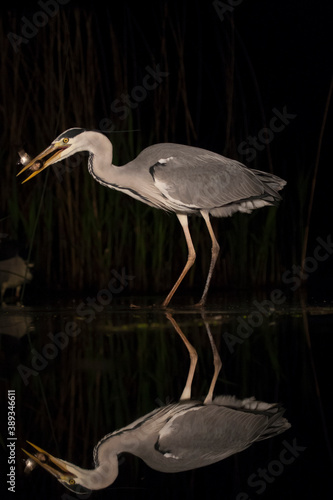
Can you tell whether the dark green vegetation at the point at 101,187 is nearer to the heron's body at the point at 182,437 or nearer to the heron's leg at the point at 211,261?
the heron's leg at the point at 211,261

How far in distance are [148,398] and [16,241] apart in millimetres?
4037

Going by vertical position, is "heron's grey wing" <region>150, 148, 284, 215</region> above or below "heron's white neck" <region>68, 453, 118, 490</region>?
above

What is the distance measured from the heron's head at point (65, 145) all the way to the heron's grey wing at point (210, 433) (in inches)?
140

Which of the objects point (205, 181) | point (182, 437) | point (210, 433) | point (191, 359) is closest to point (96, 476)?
point (182, 437)

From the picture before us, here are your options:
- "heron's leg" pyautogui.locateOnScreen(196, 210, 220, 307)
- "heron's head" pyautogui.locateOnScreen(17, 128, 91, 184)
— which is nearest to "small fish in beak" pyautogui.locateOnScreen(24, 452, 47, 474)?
"heron's leg" pyautogui.locateOnScreen(196, 210, 220, 307)

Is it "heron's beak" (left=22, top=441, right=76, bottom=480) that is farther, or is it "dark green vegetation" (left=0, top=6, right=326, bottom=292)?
"dark green vegetation" (left=0, top=6, right=326, bottom=292)

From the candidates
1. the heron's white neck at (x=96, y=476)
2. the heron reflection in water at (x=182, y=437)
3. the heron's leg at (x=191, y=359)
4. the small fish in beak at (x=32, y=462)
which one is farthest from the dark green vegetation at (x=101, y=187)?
the heron's white neck at (x=96, y=476)

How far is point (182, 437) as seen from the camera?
3734 mm

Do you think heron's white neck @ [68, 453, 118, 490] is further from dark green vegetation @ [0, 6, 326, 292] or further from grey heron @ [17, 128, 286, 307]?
dark green vegetation @ [0, 6, 326, 292]

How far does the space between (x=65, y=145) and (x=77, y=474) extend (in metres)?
4.36

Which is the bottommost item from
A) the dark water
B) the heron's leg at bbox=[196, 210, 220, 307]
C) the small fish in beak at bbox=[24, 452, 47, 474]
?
the small fish in beak at bbox=[24, 452, 47, 474]

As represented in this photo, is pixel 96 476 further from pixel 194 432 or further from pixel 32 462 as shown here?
pixel 194 432

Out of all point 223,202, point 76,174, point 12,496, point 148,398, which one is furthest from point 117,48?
point 12,496

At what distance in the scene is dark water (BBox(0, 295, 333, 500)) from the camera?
9.97 feet
